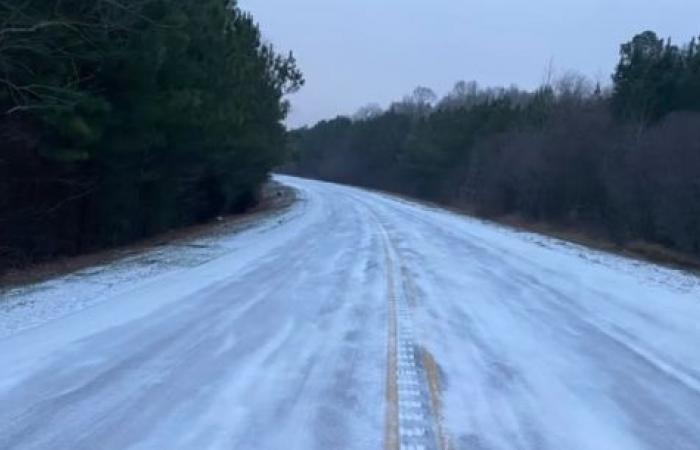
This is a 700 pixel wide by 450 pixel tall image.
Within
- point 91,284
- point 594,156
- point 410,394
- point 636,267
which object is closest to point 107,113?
point 91,284

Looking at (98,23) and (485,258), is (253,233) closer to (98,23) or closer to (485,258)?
(485,258)

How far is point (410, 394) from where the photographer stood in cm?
761

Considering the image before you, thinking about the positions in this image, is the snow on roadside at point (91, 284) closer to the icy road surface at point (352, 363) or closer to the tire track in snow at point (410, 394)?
the icy road surface at point (352, 363)

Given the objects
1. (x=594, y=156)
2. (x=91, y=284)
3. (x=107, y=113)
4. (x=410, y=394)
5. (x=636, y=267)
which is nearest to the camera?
(x=410, y=394)

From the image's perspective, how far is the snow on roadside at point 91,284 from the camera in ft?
38.1

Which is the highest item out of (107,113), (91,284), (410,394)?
(107,113)

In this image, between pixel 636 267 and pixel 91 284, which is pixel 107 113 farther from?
pixel 636 267

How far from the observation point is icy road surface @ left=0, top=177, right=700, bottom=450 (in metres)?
6.50

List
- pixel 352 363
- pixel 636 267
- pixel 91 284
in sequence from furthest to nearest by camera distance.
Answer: pixel 636 267 < pixel 91 284 < pixel 352 363

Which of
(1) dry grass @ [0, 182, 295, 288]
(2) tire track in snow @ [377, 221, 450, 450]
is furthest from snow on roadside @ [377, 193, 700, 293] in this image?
(1) dry grass @ [0, 182, 295, 288]

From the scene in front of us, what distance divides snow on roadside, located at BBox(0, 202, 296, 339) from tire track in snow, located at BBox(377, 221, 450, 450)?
15.1ft

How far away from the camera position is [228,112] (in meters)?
29.4

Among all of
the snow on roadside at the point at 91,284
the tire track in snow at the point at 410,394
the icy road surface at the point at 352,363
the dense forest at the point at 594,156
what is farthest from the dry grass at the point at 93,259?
the dense forest at the point at 594,156

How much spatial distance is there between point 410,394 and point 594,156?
39.6 meters
